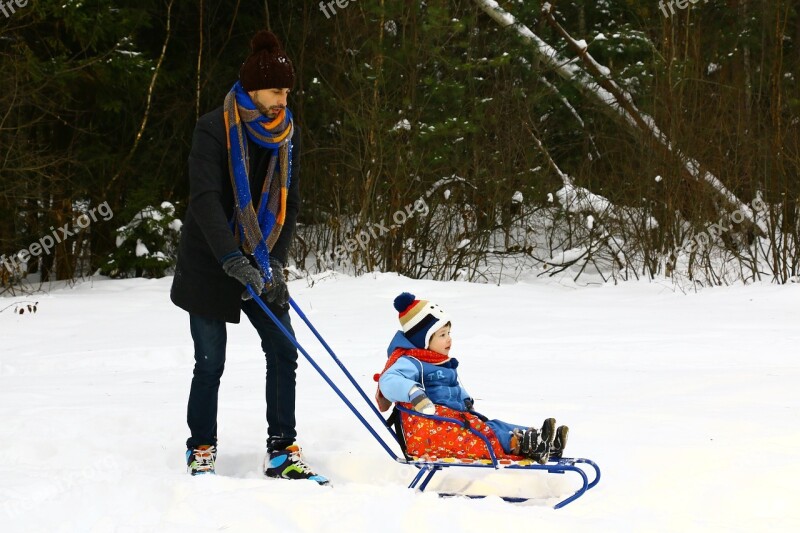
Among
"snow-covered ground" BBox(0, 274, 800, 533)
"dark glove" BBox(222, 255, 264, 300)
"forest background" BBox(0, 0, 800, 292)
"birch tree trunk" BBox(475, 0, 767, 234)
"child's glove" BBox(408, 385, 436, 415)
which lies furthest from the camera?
→ "birch tree trunk" BBox(475, 0, 767, 234)

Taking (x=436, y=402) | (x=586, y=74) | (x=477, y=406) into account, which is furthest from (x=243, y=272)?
(x=586, y=74)

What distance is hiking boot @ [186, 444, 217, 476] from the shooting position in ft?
13.5

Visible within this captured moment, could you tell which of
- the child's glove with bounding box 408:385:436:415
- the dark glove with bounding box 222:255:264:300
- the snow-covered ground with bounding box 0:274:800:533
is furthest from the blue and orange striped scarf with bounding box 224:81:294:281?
the snow-covered ground with bounding box 0:274:800:533

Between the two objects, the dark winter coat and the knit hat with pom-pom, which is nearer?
the dark winter coat

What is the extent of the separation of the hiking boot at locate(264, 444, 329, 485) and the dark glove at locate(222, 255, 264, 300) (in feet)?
2.77

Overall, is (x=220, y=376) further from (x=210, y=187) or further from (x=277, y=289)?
(x=210, y=187)

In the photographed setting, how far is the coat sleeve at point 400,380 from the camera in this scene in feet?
13.2

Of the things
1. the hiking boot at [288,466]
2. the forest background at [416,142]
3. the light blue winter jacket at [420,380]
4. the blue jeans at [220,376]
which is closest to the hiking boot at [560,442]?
the light blue winter jacket at [420,380]

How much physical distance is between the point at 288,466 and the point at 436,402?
719 mm

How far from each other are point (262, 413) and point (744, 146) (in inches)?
364

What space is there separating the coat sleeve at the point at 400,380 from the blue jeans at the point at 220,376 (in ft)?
1.67

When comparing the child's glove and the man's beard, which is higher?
the man's beard

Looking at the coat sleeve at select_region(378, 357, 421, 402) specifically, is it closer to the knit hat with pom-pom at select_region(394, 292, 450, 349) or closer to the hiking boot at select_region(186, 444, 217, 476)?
the knit hat with pom-pom at select_region(394, 292, 450, 349)

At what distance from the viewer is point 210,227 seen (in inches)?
155
